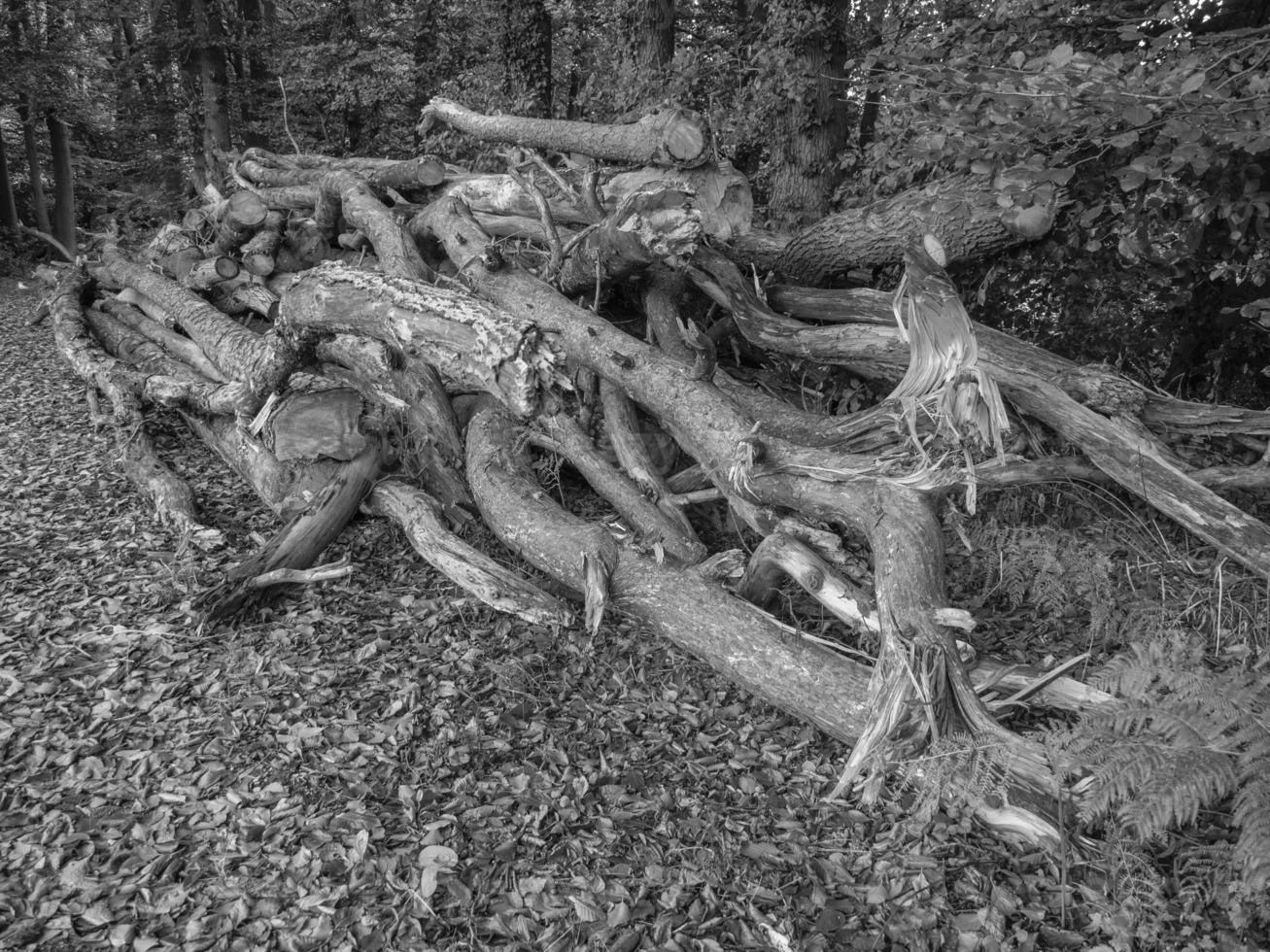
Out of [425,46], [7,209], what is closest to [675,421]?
[425,46]

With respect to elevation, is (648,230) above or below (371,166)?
below

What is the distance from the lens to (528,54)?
35.5 feet

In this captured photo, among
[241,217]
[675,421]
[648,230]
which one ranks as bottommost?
[675,421]

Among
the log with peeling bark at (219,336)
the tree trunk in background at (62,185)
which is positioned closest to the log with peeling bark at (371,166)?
the log with peeling bark at (219,336)

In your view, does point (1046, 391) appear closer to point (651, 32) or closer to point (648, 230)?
Answer: point (648, 230)

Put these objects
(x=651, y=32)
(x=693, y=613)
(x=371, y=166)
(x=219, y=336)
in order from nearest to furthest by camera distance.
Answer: (x=693, y=613)
(x=219, y=336)
(x=371, y=166)
(x=651, y=32)

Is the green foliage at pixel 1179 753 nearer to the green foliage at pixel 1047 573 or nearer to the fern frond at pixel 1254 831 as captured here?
the fern frond at pixel 1254 831

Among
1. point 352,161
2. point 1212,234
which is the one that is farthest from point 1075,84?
point 352,161

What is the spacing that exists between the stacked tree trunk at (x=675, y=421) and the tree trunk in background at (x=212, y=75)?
34.8ft

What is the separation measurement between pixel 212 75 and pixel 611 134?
13225 mm

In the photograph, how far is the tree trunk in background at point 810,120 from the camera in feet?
26.0

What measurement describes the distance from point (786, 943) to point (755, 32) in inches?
408

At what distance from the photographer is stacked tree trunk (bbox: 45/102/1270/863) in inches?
156

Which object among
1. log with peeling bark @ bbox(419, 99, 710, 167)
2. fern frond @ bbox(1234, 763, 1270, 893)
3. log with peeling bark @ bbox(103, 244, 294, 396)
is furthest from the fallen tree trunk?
log with peeling bark @ bbox(419, 99, 710, 167)
